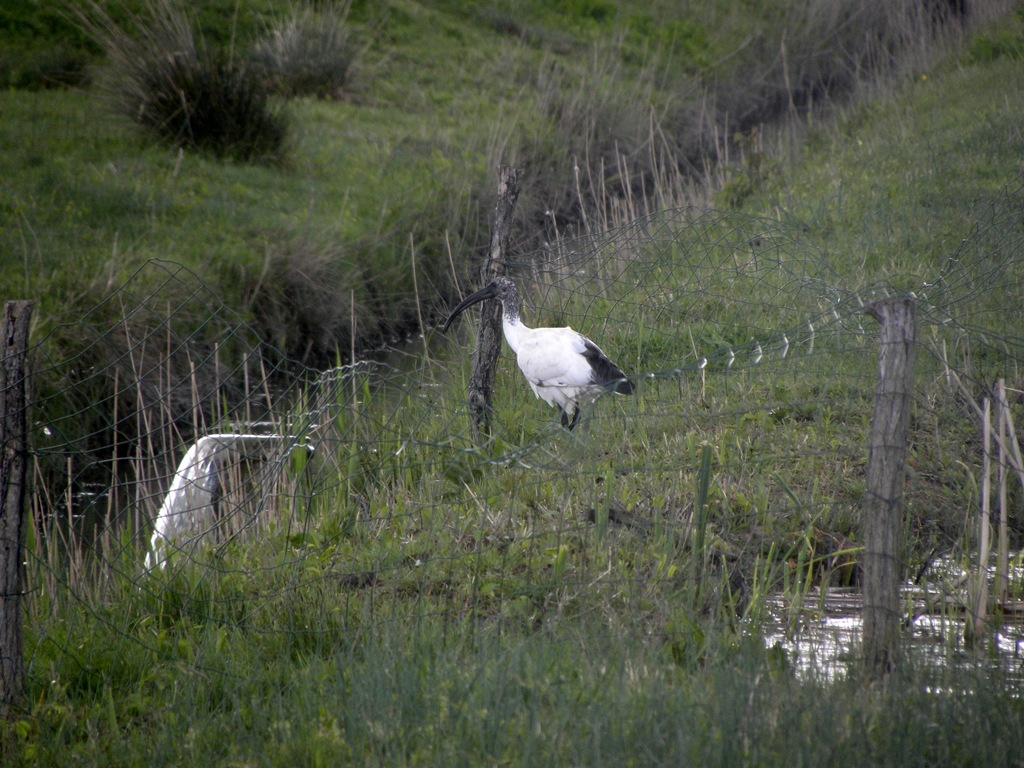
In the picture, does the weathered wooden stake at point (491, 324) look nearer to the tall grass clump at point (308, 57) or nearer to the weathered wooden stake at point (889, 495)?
the weathered wooden stake at point (889, 495)

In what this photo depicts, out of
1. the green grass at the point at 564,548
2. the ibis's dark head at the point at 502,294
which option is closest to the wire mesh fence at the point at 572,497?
the green grass at the point at 564,548

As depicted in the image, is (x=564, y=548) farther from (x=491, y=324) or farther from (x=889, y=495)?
(x=491, y=324)

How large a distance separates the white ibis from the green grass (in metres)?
0.19

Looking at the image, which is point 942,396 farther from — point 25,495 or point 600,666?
point 25,495

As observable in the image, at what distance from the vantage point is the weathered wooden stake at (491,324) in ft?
16.1

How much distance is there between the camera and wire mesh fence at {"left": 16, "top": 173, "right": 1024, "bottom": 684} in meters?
3.65

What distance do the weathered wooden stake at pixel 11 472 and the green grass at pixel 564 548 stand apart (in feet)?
0.74

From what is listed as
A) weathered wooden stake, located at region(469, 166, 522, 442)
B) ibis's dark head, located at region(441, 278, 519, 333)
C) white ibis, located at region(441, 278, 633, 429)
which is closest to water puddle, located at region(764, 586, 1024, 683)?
white ibis, located at region(441, 278, 633, 429)

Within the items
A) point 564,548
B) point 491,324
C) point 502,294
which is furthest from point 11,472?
point 502,294

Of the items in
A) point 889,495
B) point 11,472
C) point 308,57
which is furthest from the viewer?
point 308,57

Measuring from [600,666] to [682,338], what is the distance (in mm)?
3490

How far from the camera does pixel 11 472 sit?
314cm

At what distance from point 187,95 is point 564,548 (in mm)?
9148

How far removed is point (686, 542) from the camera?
13.4ft
